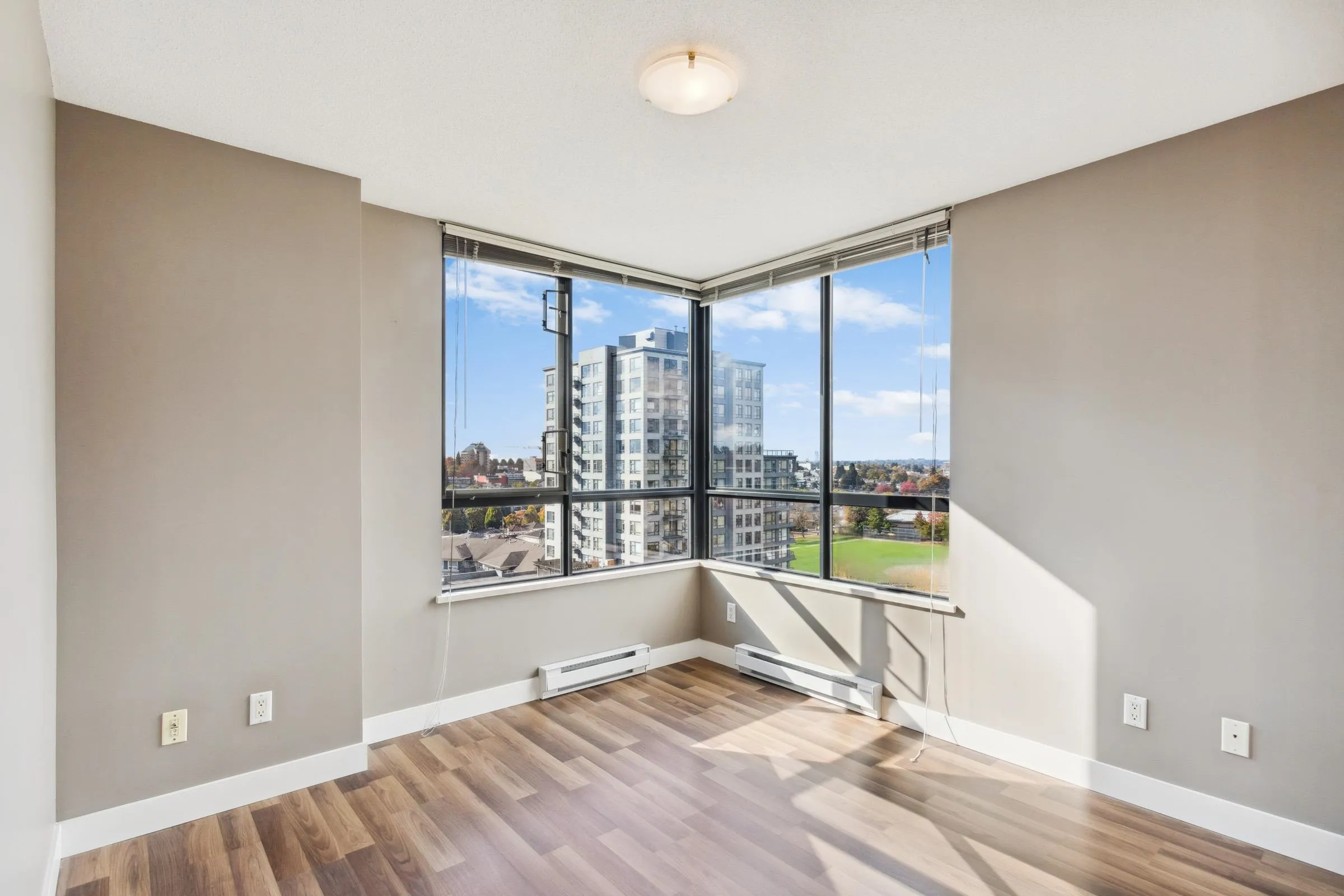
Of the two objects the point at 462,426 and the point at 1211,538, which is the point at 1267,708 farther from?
the point at 462,426

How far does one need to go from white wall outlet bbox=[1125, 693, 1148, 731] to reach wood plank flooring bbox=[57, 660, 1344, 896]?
0.31 metres

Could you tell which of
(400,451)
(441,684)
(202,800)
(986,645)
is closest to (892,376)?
(986,645)

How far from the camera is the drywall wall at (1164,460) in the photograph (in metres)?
2.20

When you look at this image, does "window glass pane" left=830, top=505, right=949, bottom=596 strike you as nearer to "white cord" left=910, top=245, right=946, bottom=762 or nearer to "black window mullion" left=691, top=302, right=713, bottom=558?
"white cord" left=910, top=245, right=946, bottom=762

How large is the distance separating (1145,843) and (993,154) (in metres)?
2.54

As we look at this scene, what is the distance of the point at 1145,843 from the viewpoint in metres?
2.28

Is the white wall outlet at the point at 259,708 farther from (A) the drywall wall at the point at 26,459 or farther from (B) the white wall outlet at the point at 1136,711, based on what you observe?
(B) the white wall outlet at the point at 1136,711

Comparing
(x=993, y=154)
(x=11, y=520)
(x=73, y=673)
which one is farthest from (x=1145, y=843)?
(x=73, y=673)

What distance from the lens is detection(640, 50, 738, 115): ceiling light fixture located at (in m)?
1.99

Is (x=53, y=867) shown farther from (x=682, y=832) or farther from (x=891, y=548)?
(x=891, y=548)

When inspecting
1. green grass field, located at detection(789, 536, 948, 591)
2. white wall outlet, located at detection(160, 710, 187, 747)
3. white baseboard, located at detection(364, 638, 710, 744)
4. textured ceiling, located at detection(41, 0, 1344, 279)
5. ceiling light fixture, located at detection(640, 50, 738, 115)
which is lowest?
white baseboard, located at detection(364, 638, 710, 744)

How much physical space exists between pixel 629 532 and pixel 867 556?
1.46 meters

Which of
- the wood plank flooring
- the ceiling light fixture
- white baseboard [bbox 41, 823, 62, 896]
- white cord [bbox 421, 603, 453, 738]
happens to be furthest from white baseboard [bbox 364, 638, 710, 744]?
the ceiling light fixture

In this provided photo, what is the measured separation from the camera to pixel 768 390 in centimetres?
418
